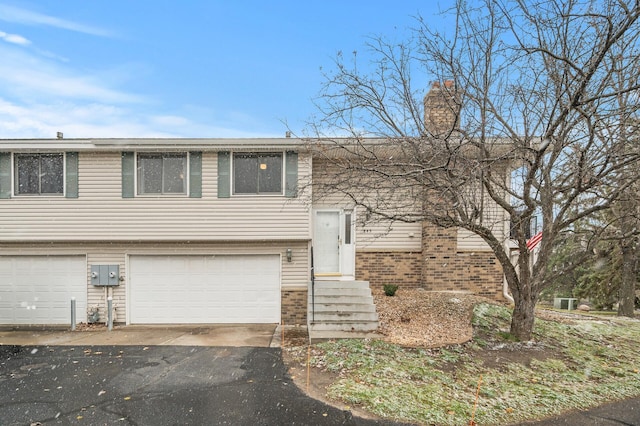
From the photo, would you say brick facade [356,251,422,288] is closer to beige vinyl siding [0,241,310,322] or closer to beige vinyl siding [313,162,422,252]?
beige vinyl siding [313,162,422,252]

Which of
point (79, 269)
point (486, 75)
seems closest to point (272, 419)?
point (486, 75)

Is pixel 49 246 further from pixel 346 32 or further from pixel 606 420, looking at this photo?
pixel 606 420

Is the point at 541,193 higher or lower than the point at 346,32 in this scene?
lower

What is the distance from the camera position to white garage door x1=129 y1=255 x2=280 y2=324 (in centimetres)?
1010

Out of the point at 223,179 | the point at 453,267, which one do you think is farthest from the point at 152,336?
the point at 453,267

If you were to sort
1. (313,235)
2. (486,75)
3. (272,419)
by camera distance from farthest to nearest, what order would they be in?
(313,235) < (486,75) < (272,419)

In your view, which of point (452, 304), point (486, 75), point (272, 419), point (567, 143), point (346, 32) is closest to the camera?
point (272, 419)

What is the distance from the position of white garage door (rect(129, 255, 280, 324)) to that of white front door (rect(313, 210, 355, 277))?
1.29m

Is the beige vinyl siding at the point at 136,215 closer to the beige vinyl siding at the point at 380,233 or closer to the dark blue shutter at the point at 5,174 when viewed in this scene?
the dark blue shutter at the point at 5,174

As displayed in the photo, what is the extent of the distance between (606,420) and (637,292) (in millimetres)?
16765

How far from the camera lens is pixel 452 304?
9516 millimetres

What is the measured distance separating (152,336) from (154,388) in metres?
3.49

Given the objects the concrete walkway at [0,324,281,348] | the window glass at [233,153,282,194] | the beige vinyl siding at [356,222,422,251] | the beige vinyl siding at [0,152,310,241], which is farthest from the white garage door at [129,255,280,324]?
the beige vinyl siding at [356,222,422,251]

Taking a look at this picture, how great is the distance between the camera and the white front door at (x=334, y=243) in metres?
10.7
